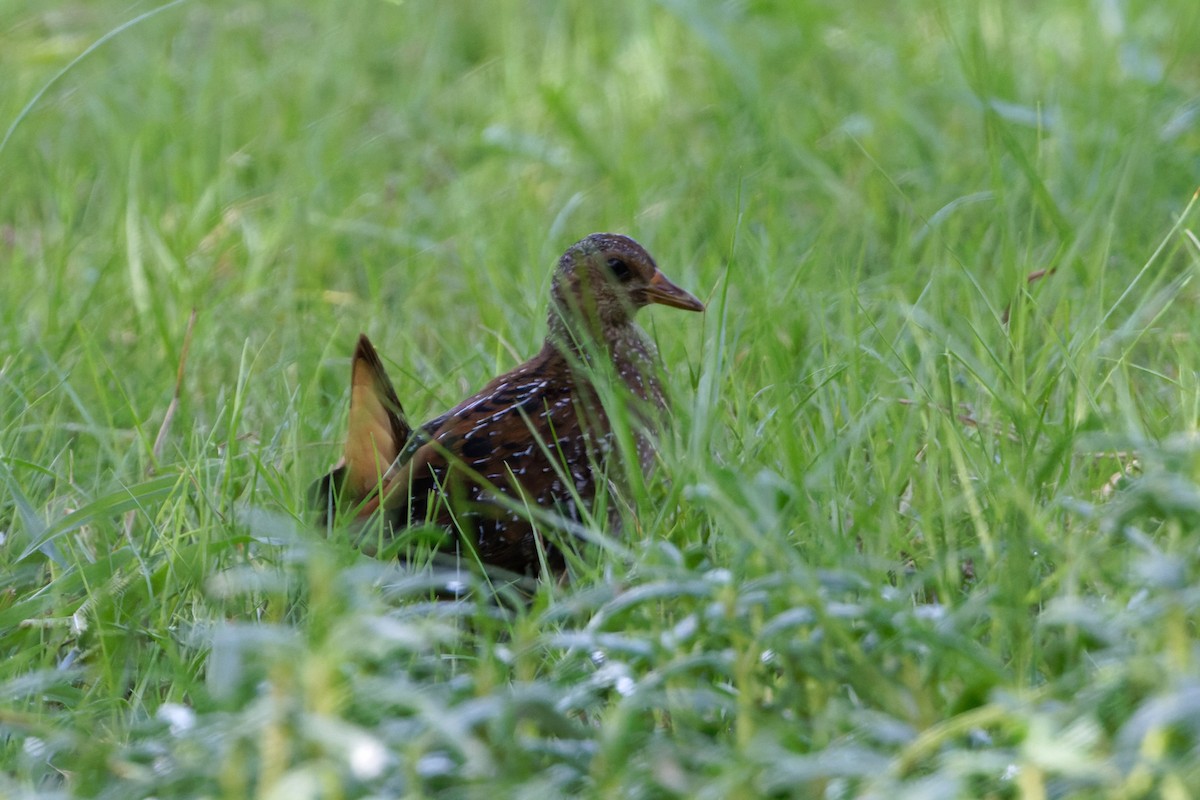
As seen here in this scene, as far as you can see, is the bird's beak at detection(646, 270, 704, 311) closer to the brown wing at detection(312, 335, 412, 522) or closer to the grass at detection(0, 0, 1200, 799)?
the grass at detection(0, 0, 1200, 799)

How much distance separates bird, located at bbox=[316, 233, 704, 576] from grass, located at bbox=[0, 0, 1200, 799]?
182 mm

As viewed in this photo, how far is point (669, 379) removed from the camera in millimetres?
3279

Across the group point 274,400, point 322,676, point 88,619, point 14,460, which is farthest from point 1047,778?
point 274,400

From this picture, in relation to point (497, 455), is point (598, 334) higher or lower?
higher

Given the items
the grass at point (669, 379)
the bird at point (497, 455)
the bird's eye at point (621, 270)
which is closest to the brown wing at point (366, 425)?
the bird at point (497, 455)

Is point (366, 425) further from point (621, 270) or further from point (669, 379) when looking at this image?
point (621, 270)

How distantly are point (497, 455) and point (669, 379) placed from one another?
1.57 ft

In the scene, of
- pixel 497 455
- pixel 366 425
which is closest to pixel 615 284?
pixel 497 455

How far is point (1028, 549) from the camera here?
2756mm

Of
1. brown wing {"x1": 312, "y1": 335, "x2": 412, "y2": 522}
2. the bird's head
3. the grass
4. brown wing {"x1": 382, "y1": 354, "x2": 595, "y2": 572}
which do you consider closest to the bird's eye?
the bird's head

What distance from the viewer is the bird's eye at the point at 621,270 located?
4016 millimetres

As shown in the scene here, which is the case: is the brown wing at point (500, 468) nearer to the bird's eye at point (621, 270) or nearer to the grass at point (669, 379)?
the grass at point (669, 379)

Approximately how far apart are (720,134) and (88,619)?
3265 mm

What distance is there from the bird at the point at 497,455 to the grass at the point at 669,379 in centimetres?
18
